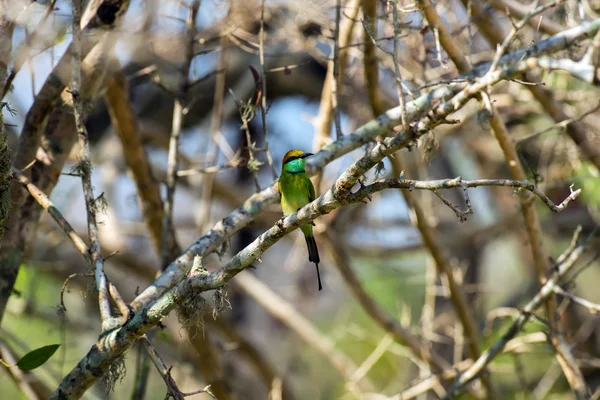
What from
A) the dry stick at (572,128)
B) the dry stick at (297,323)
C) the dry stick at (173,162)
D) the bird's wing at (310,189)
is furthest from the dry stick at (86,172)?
the dry stick at (297,323)

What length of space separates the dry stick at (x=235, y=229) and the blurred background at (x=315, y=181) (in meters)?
0.13

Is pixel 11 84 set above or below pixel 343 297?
above

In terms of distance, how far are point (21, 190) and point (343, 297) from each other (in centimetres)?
598

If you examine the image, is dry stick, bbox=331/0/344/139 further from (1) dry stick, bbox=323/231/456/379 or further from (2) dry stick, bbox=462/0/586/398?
(1) dry stick, bbox=323/231/456/379

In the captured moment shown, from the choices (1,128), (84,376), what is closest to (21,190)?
(1,128)

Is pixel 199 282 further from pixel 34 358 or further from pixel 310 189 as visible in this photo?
pixel 310 189

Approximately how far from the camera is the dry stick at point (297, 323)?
184 inches

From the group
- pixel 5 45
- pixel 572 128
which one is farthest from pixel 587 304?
pixel 5 45

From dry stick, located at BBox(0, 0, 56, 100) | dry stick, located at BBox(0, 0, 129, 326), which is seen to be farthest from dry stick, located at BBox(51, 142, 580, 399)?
dry stick, located at BBox(0, 0, 56, 100)

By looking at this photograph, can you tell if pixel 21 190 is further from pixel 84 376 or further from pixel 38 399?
pixel 38 399

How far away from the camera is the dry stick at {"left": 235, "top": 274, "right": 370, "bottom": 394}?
4672 mm

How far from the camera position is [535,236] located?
11.1 ft

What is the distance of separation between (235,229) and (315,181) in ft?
4.10

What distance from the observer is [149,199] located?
144 inches
